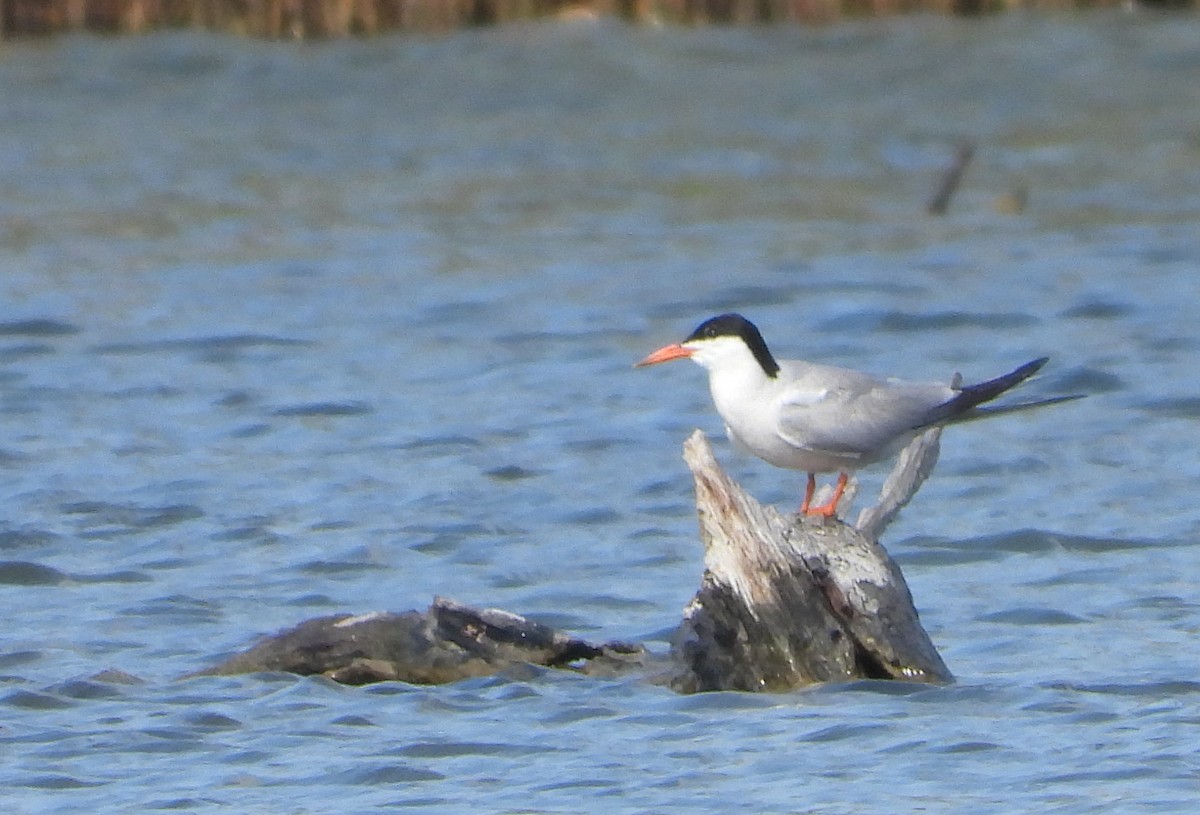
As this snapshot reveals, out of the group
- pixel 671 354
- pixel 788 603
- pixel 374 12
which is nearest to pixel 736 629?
pixel 788 603

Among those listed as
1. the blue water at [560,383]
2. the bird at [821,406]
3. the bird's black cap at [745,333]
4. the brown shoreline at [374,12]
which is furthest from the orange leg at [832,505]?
the brown shoreline at [374,12]

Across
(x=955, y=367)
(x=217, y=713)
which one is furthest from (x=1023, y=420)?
(x=217, y=713)

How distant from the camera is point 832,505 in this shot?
7.38 meters

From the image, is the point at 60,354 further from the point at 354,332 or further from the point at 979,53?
the point at 979,53

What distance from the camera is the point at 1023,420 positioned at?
484 inches

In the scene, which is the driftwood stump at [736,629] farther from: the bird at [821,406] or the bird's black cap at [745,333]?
the bird's black cap at [745,333]

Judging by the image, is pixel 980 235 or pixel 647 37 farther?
pixel 647 37

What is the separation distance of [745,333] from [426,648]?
1.38m

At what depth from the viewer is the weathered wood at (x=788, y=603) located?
687 cm

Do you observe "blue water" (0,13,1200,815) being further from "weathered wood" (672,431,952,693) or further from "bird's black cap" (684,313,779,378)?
"bird's black cap" (684,313,779,378)

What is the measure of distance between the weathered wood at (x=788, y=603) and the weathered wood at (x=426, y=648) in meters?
0.46

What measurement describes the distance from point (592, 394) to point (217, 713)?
5.83 meters

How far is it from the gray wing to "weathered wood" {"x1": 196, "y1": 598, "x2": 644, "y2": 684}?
96cm

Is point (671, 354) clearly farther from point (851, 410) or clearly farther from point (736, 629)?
point (736, 629)
